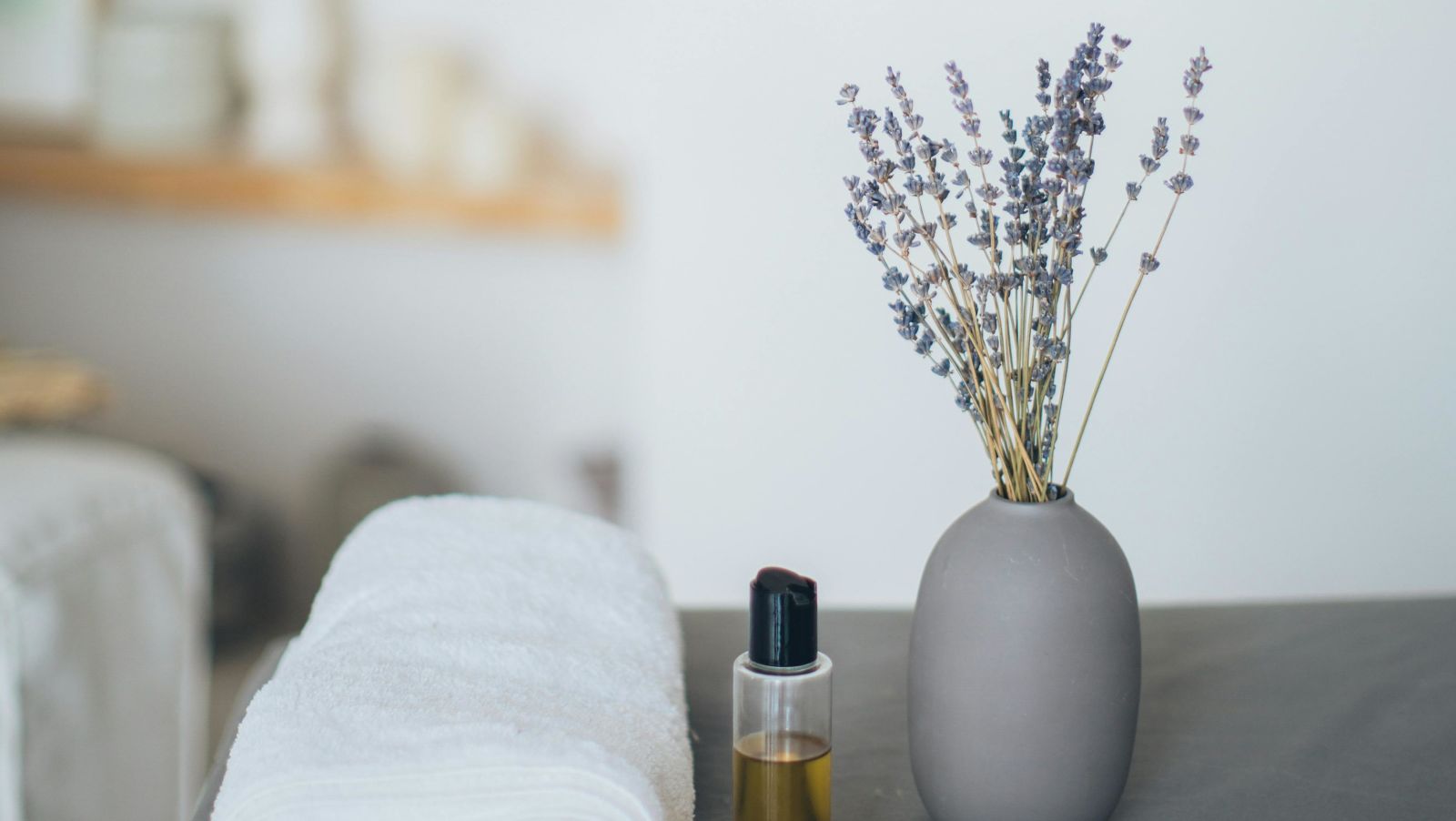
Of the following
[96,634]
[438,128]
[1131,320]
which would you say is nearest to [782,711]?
[96,634]

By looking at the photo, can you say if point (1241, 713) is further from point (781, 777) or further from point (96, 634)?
point (96, 634)

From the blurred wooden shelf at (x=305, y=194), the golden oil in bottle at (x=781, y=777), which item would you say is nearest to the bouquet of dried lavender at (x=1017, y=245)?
the golden oil in bottle at (x=781, y=777)

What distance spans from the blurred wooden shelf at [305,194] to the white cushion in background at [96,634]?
700 mm

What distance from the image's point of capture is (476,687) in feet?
1.66

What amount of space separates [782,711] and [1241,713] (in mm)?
276

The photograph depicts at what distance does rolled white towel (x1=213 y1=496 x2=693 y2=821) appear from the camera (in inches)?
17.7

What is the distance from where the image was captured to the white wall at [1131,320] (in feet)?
4.10

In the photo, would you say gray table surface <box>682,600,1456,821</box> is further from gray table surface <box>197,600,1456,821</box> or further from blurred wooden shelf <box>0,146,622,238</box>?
blurred wooden shelf <box>0,146,622,238</box>

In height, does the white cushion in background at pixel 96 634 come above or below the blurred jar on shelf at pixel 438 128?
below

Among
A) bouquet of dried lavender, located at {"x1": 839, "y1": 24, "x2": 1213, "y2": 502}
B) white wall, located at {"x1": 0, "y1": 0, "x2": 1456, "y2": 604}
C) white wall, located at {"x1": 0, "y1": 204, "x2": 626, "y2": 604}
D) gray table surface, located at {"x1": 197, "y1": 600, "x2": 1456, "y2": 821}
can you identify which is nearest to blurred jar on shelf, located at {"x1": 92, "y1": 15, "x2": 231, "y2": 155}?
white wall, located at {"x1": 0, "y1": 204, "x2": 626, "y2": 604}

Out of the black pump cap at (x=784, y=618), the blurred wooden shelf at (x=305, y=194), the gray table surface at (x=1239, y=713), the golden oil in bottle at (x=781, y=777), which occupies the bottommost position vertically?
the gray table surface at (x=1239, y=713)

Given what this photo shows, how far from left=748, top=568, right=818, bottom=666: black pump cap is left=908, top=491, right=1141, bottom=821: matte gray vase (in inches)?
2.2

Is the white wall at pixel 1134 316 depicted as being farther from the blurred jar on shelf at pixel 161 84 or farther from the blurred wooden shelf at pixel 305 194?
the blurred jar on shelf at pixel 161 84

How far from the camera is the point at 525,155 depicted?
76.1 inches
